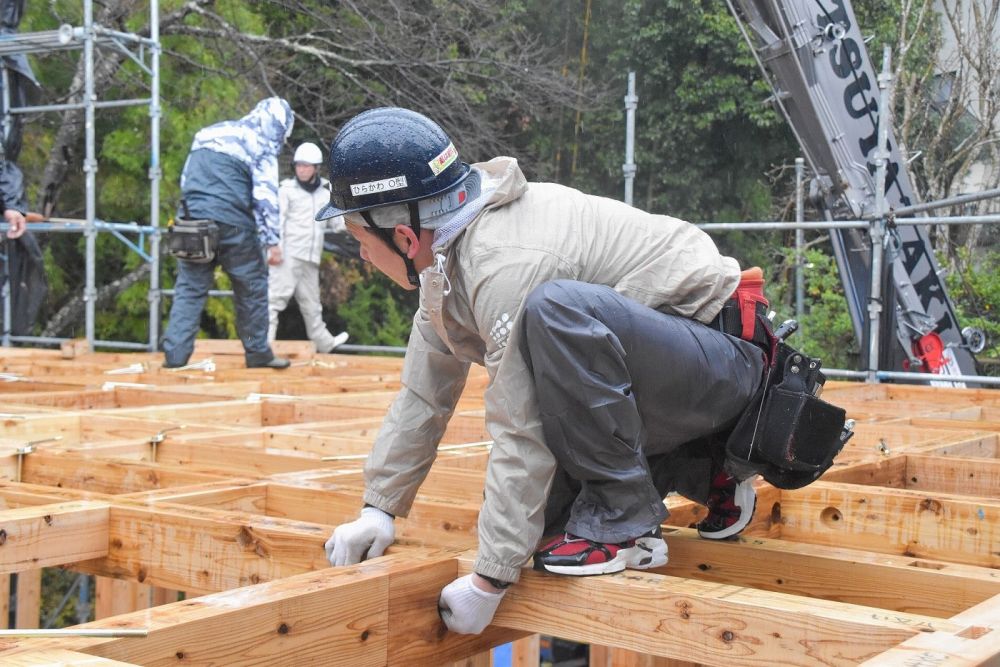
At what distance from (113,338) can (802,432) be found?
11.5 meters

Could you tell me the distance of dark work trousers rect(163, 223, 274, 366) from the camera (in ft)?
21.2

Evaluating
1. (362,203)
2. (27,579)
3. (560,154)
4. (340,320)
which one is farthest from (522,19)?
(362,203)

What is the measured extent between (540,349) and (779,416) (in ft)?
1.68

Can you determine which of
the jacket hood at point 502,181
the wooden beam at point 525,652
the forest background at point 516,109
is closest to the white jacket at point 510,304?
the jacket hood at point 502,181

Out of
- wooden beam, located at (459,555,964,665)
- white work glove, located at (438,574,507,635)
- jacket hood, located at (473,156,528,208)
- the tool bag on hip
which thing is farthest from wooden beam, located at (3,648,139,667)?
the tool bag on hip

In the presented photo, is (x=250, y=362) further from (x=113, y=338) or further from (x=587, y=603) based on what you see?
(x=113, y=338)

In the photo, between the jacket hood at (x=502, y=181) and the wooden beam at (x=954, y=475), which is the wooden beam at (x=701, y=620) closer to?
the jacket hood at (x=502, y=181)

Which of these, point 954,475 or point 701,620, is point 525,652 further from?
point 701,620

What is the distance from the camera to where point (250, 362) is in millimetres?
6656

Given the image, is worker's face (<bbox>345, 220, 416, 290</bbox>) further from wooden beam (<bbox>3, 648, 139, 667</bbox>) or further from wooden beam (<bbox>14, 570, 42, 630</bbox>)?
wooden beam (<bbox>14, 570, 42, 630</bbox>)

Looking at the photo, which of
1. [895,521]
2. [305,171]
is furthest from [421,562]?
[305,171]

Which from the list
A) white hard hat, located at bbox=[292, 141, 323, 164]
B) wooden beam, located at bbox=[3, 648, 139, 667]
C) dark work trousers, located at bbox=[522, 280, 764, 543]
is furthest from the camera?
white hard hat, located at bbox=[292, 141, 323, 164]

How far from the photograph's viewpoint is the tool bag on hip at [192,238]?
20.4 ft

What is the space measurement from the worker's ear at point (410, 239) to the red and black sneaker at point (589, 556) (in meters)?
0.56
